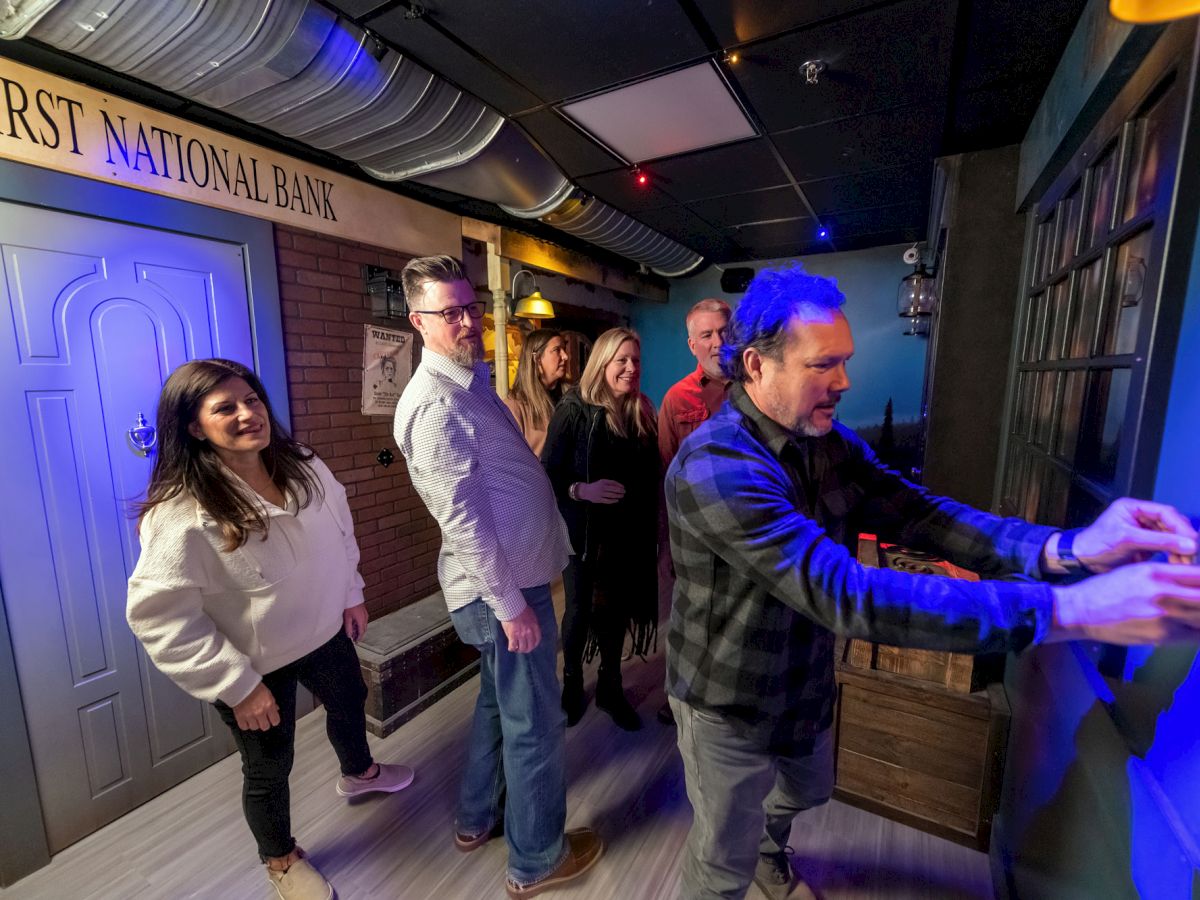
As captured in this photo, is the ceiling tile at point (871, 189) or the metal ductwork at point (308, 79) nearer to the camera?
the metal ductwork at point (308, 79)

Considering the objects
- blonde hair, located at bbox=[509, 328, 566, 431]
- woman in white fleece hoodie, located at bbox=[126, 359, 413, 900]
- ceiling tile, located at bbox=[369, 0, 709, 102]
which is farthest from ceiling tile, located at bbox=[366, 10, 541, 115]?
woman in white fleece hoodie, located at bbox=[126, 359, 413, 900]

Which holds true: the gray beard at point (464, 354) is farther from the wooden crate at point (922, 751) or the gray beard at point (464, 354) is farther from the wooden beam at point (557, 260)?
the wooden beam at point (557, 260)

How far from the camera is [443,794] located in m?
2.09

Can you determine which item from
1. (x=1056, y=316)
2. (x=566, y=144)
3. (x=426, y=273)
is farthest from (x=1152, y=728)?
(x=566, y=144)

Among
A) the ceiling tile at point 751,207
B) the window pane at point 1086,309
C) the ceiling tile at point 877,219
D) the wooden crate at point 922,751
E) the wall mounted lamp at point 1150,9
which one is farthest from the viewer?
the ceiling tile at point 877,219

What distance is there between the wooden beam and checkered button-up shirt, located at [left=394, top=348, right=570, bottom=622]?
8.06ft

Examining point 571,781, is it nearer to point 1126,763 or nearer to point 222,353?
point 1126,763

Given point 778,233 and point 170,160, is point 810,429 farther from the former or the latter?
point 778,233

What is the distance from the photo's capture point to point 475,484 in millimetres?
1422

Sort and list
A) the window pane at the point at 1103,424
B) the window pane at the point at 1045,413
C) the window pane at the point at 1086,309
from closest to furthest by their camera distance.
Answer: the window pane at the point at 1103,424, the window pane at the point at 1086,309, the window pane at the point at 1045,413

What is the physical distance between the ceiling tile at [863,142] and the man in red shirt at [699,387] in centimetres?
94

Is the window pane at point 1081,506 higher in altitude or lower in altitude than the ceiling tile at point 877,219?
lower

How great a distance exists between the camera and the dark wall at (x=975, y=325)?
239 cm

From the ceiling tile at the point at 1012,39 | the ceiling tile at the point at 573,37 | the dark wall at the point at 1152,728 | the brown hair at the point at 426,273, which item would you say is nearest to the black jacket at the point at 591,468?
the brown hair at the point at 426,273
